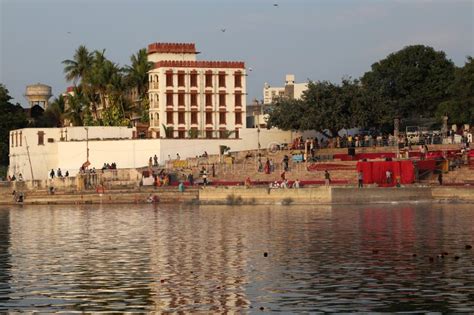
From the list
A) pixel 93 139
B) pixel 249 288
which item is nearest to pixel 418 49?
pixel 93 139

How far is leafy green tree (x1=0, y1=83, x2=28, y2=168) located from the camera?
12369 cm

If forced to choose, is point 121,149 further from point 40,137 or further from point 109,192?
point 109,192

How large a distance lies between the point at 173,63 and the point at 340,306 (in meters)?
83.9

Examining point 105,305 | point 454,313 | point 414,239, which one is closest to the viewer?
point 454,313

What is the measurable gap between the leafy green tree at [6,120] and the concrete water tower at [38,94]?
30906mm

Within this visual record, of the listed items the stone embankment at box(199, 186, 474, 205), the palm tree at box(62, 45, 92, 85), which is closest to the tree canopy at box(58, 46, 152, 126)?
the palm tree at box(62, 45, 92, 85)

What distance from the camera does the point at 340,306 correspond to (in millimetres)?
29422

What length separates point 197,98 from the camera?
370ft

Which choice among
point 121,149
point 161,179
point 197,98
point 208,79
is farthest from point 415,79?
point 161,179

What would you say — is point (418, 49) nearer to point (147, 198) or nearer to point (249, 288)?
point (147, 198)

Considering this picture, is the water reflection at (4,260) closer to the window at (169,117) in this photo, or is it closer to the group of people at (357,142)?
the group of people at (357,142)

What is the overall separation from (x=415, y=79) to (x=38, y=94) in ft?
199

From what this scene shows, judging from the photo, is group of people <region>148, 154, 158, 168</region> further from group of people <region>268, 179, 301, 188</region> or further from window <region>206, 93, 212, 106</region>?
group of people <region>268, 179, 301, 188</region>

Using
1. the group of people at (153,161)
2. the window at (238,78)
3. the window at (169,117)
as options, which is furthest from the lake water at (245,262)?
the window at (238,78)
